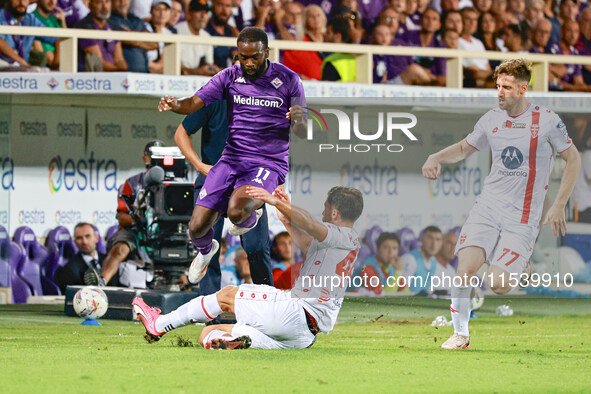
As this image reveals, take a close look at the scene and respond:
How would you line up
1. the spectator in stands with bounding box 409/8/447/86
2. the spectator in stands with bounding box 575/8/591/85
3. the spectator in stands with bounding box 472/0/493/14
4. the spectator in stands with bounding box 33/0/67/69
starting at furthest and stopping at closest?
the spectator in stands with bounding box 575/8/591/85 < the spectator in stands with bounding box 472/0/493/14 < the spectator in stands with bounding box 409/8/447/86 < the spectator in stands with bounding box 33/0/67/69

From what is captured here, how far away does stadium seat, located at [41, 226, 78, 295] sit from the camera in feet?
46.0

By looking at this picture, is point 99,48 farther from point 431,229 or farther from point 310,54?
point 431,229

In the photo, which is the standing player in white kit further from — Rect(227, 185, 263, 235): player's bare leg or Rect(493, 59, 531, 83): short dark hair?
Rect(227, 185, 263, 235): player's bare leg

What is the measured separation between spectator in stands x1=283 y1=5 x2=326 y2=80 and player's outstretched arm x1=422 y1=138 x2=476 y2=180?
6225mm

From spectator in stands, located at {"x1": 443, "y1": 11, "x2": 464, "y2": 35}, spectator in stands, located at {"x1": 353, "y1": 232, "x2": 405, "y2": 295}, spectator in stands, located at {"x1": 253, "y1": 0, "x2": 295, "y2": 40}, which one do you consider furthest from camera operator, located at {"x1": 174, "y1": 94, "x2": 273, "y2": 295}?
spectator in stands, located at {"x1": 443, "y1": 11, "x2": 464, "y2": 35}

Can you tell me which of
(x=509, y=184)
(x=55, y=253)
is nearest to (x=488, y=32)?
(x=55, y=253)

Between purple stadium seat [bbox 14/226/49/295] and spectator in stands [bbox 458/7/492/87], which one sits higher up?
spectator in stands [bbox 458/7/492/87]

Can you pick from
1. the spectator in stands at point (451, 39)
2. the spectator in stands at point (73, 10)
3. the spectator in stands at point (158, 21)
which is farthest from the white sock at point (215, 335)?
the spectator in stands at point (451, 39)

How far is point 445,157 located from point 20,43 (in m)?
6.74

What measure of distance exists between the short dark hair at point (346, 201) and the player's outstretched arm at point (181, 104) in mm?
Answer: 1262

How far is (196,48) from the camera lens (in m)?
14.8

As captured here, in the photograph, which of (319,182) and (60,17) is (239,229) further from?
(60,17)

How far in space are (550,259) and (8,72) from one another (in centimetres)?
688

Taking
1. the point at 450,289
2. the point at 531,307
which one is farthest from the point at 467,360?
the point at 531,307
